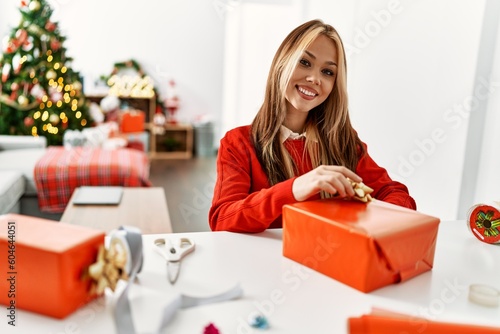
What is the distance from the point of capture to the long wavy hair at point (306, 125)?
130 centimetres

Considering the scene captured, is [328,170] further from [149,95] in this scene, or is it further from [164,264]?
[149,95]

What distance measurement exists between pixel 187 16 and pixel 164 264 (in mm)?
5535

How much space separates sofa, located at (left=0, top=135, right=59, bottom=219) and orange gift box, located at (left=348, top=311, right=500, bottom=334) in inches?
99.8

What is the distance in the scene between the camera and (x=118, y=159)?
338cm

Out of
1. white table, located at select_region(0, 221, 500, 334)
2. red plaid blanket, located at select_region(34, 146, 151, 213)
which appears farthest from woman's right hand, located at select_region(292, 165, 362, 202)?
red plaid blanket, located at select_region(34, 146, 151, 213)

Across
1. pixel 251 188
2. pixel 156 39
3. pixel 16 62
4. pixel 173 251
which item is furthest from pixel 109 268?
pixel 156 39

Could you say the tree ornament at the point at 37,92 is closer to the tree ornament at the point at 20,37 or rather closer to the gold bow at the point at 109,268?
the tree ornament at the point at 20,37

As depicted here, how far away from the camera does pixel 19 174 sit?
10.2 feet

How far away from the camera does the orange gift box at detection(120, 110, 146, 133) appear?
5352mm

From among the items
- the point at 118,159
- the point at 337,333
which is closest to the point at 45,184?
the point at 118,159

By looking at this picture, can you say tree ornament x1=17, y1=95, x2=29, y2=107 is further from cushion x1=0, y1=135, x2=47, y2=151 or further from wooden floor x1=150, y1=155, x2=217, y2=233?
wooden floor x1=150, y1=155, x2=217, y2=233

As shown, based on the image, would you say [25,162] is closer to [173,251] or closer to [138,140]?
[138,140]

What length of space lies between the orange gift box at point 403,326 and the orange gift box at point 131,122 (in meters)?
4.99

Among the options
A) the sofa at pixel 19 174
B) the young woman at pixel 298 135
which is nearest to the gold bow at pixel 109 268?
the young woman at pixel 298 135
